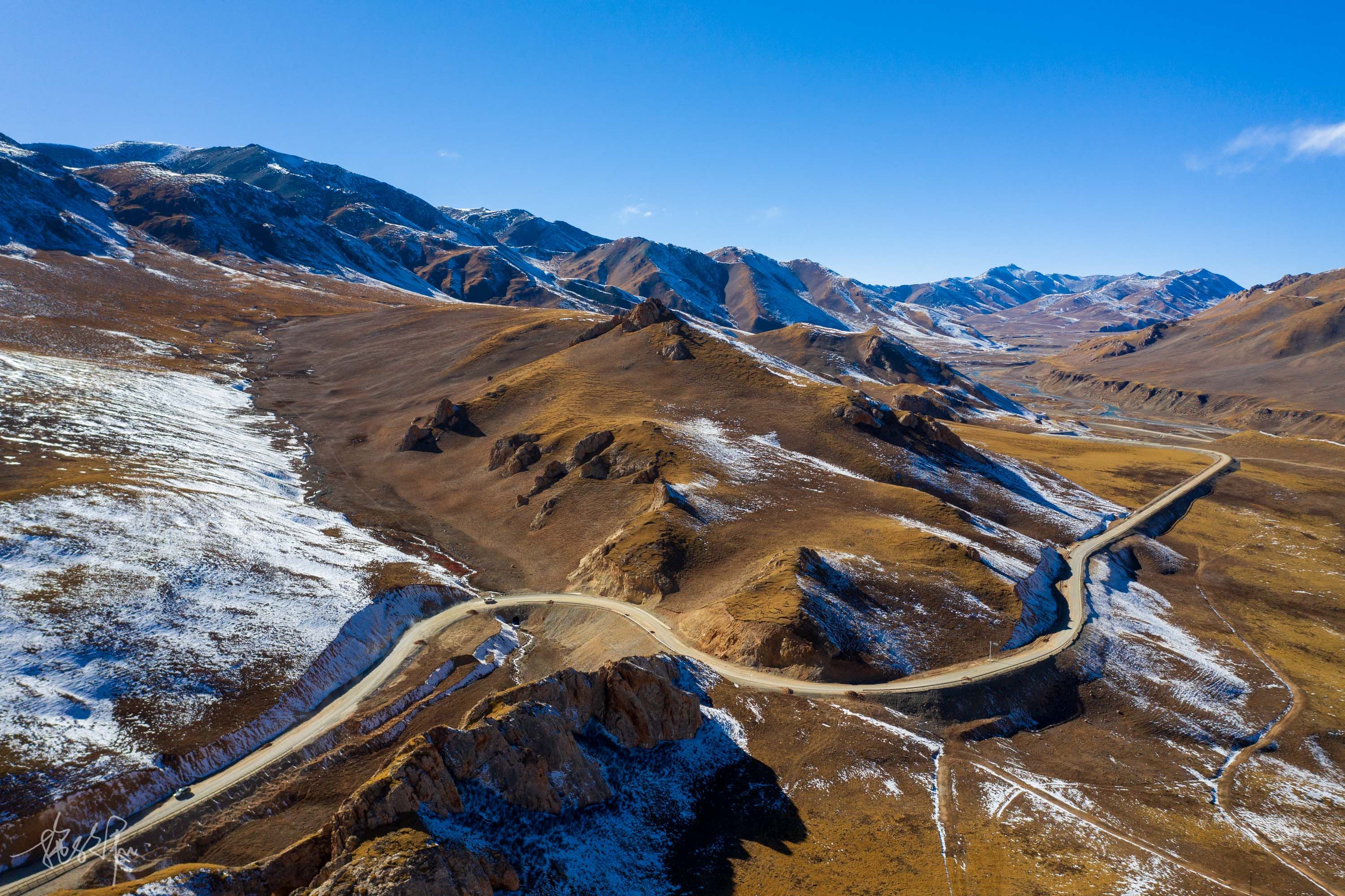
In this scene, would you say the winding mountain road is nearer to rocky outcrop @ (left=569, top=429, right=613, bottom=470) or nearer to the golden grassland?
rocky outcrop @ (left=569, top=429, right=613, bottom=470)

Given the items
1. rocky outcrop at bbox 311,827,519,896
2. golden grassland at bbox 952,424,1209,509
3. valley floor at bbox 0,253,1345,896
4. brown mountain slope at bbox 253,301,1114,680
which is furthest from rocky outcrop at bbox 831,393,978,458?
rocky outcrop at bbox 311,827,519,896

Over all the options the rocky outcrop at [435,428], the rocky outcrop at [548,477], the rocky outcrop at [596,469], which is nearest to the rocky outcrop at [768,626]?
the rocky outcrop at [596,469]

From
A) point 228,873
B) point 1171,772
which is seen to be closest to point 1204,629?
point 1171,772

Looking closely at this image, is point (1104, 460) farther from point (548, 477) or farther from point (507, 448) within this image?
point (507, 448)

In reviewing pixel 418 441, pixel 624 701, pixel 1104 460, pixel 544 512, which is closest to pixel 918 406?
pixel 1104 460

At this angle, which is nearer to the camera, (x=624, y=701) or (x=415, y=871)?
(x=415, y=871)

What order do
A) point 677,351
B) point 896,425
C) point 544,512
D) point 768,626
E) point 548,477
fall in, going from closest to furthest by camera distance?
point 768,626
point 544,512
point 548,477
point 896,425
point 677,351
